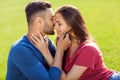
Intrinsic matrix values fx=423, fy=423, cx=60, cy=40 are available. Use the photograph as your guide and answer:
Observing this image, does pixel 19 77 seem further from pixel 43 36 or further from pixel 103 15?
pixel 103 15

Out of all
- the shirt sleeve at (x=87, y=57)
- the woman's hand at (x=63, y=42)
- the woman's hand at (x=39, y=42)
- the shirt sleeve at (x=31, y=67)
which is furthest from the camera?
the woman's hand at (x=63, y=42)

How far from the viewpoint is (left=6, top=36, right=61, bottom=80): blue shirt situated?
5145 millimetres

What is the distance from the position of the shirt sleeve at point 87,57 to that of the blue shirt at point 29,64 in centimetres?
31

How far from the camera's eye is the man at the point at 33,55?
517cm

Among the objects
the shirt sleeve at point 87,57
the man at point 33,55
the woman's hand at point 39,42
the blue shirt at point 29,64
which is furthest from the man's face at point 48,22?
the shirt sleeve at point 87,57

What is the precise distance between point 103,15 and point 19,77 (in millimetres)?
15177

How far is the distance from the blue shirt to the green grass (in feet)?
13.7

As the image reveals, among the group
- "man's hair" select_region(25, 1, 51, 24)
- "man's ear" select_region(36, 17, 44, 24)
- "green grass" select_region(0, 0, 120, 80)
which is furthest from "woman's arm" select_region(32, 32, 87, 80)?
"green grass" select_region(0, 0, 120, 80)

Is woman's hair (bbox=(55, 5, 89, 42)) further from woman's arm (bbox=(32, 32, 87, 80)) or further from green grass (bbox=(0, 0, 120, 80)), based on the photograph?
green grass (bbox=(0, 0, 120, 80))

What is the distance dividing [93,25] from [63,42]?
40.6ft

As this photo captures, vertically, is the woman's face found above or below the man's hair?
below

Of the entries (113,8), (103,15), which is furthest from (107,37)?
(113,8)

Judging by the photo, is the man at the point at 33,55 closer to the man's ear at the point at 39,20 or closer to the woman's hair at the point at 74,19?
the man's ear at the point at 39,20

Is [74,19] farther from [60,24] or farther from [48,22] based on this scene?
[48,22]
